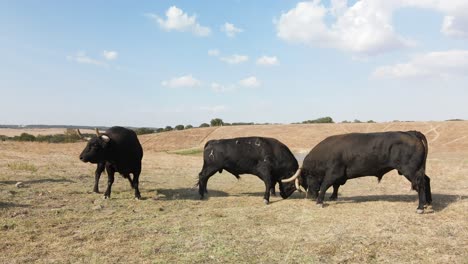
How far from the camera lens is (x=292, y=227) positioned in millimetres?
8516

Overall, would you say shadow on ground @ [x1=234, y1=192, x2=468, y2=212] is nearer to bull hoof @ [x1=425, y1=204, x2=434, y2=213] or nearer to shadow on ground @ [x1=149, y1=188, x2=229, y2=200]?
bull hoof @ [x1=425, y1=204, x2=434, y2=213]

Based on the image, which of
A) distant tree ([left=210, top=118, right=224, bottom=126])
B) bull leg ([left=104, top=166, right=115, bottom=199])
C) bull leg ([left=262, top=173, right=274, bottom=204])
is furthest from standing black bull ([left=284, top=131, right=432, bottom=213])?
distant tree ([left=210, top=118, right=224, bottom=126])

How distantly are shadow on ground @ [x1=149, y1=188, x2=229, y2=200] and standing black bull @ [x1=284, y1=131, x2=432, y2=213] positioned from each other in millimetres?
3215

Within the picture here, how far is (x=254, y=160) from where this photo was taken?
42.7 feet

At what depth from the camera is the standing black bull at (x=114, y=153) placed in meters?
12.4

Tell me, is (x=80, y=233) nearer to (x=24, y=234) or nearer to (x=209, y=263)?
(x=24, y=234)

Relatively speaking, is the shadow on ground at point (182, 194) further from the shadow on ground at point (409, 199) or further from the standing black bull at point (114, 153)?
the shadow on ground at point (409, 199)

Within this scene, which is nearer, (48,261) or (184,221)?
(48,261)

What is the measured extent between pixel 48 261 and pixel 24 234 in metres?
1.84

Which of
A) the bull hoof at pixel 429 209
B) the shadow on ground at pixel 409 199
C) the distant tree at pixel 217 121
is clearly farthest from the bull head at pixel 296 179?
the distant tree at pixel 217 121

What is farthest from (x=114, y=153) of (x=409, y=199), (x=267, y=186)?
(x=409, y=199)

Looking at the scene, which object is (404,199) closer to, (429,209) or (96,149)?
(429,209)

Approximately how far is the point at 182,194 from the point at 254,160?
2.96m

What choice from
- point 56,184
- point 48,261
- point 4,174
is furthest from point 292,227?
point 4,174
